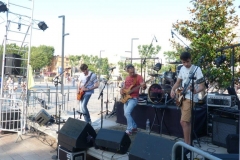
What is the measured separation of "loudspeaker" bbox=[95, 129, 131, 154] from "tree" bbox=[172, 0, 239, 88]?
447 cm

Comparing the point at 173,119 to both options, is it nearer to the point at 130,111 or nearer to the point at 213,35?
the point at 130,111

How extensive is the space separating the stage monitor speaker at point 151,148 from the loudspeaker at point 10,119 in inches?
186

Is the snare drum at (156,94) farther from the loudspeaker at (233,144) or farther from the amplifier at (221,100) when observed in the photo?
the loudspeaker at (233,144)

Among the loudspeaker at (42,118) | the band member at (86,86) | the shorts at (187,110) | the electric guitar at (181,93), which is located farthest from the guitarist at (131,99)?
the loudspeaker at (42,118)

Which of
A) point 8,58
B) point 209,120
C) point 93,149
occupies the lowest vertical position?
point 93,149

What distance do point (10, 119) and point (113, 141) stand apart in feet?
13.3

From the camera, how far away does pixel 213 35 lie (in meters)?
7.66

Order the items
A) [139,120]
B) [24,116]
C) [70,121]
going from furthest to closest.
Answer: [24,116]
[139,120]
[70,121]

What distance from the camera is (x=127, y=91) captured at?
5406 millimetres

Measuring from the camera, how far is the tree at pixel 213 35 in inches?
294

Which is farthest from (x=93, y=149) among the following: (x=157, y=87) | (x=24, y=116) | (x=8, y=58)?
(x=8, y=58)

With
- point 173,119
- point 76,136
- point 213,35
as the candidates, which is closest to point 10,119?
point 76,136

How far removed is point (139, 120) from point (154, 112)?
1.98ft

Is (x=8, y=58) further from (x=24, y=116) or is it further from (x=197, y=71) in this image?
(x=197, y=71)
